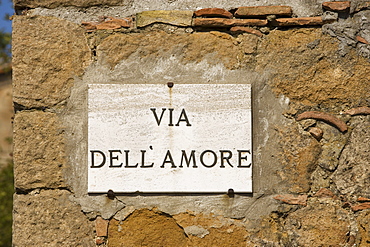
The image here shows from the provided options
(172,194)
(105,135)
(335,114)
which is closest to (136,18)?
(105,135)

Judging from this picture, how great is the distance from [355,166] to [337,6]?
0.72 meters

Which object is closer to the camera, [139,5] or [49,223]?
[49,223]

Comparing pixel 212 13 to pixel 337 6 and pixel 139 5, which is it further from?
pixel 337 6

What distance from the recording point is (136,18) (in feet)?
6.75

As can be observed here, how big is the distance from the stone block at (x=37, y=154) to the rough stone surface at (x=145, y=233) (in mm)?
315

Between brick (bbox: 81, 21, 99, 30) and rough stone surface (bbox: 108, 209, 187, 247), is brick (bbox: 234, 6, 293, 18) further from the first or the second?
rough stone surface (bbox: 108, 209, 187, 247)

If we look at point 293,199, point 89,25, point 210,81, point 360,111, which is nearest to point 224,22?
point 210,81

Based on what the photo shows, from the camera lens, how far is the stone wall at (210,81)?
198 centimetres

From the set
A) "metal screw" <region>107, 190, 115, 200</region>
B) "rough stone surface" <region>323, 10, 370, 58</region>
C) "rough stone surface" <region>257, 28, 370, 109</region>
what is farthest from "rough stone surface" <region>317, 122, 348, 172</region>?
"metal screw" <region>107, 190, 115, 200</region>

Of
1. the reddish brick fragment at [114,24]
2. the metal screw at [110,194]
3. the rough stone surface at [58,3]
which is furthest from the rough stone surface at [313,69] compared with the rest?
the metal screw at [110,194]

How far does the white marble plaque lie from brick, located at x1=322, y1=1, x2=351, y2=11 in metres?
0.52

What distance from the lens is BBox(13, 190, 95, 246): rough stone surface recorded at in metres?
1.97

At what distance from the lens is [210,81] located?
6.66ft

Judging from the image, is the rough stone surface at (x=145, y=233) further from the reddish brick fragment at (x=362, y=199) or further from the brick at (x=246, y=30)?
the brick at (x=246, y=30)
